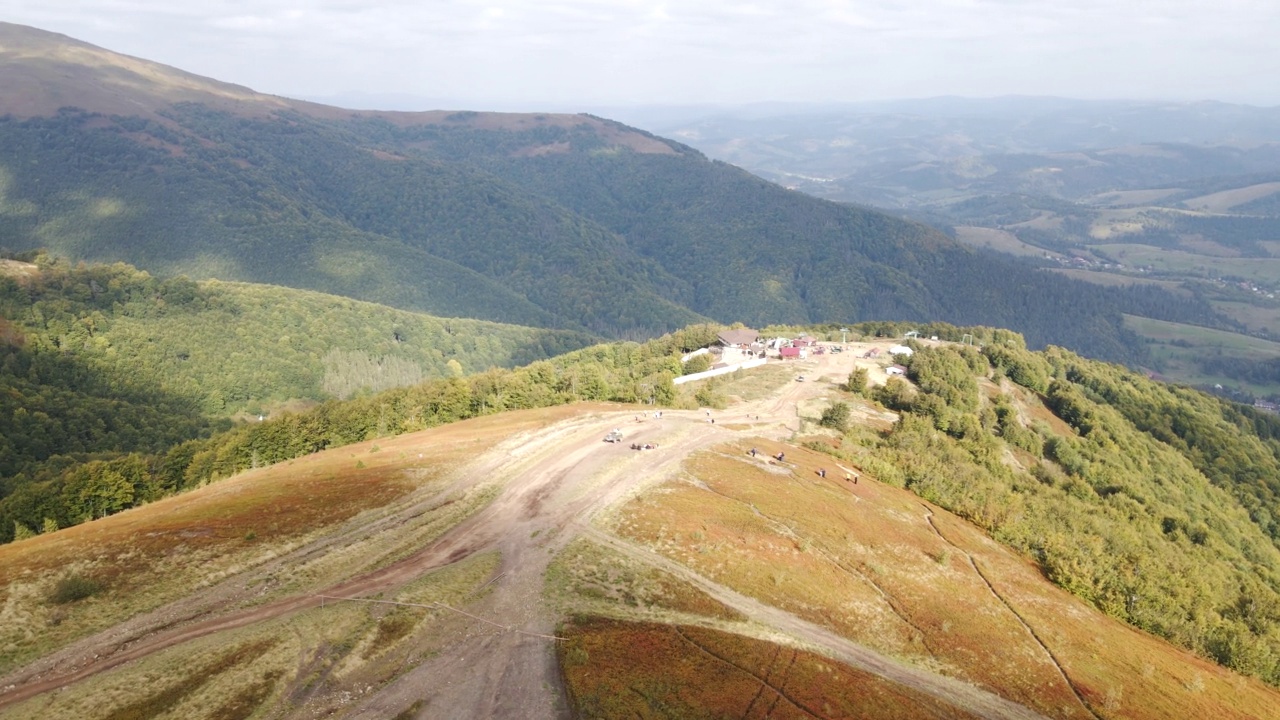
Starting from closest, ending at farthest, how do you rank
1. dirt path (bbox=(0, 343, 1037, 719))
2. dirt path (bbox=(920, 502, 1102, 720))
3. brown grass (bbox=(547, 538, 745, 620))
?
dirt path (bbox=(0, 343, 1037, 719)), dirt path (bbox=(920, 502, 1102, 720)), brown grass (bbox=(547, 538, 745, 620))


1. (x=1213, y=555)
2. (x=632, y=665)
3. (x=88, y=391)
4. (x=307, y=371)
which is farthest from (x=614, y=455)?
(x=307, y=371)

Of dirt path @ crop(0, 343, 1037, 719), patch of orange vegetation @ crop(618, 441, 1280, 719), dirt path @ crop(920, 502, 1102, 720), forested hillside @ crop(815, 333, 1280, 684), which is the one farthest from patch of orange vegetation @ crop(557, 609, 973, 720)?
forested hillside @ crop(815, 333, 1280, 684)

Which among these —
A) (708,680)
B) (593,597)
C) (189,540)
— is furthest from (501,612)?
(189,540)

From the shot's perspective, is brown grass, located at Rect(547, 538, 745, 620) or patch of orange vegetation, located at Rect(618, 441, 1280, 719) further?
brown grass, located at Rect(547, 538, 745, 620)

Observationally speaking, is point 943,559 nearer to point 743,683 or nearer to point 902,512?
point 902,512

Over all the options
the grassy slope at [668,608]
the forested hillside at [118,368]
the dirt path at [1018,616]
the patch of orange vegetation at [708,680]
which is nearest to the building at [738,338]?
the dirt path at [1018,616]

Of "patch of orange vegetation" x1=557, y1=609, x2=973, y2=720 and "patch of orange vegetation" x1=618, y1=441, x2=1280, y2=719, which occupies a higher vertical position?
"patch of orange vegetation" x1=557, y1=609, x2=973, y2=720

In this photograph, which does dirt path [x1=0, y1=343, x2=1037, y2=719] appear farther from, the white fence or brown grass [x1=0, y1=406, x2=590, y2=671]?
the white fence
